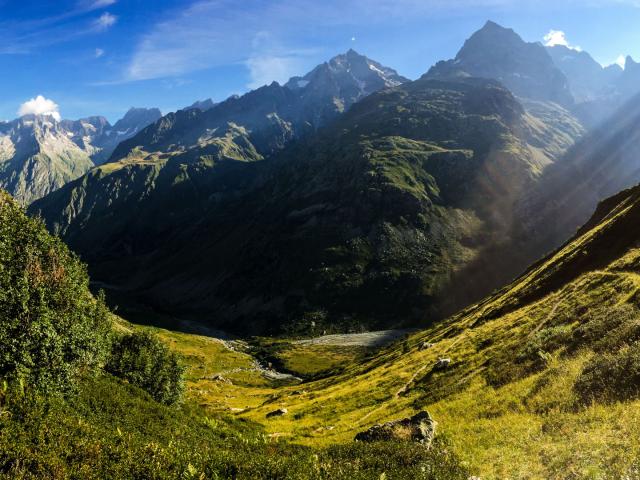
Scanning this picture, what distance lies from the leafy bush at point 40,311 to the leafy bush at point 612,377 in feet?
111

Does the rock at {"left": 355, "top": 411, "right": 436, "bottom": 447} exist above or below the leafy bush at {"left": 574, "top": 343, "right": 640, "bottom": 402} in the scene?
above

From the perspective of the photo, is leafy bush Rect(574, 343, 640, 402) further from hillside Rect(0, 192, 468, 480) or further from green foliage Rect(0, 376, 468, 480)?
green foliage Rect(0, 376, 468, 480)

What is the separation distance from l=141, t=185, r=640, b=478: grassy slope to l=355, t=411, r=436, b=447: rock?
Result: 1.60 meters

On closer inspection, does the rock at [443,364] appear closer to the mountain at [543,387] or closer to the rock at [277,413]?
the mountain at [543,387]

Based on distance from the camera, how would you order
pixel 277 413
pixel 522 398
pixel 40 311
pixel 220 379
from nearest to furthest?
pixel 522 398 < pixel 40 311 < pixel 277 413 < pixel 220 379

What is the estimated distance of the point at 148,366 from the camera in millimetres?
48750

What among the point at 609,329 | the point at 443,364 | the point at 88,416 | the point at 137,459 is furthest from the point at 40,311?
the point at 609,329

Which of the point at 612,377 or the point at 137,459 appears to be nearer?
the point at 137,459

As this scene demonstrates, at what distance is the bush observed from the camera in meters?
47.8

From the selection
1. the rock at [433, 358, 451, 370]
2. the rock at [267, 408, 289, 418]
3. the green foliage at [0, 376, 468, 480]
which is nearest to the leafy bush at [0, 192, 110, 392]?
the green foliage at [0, 376, 468, 480]

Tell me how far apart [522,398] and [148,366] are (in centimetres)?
3990

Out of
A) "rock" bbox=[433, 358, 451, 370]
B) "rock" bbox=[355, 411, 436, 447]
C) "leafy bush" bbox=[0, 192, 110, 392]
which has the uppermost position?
"leafy bush" bbox=[0, 192, 110, 392]

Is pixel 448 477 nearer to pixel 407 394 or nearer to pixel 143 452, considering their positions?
pixel 143 452

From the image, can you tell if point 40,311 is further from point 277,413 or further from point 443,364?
point 277,413
